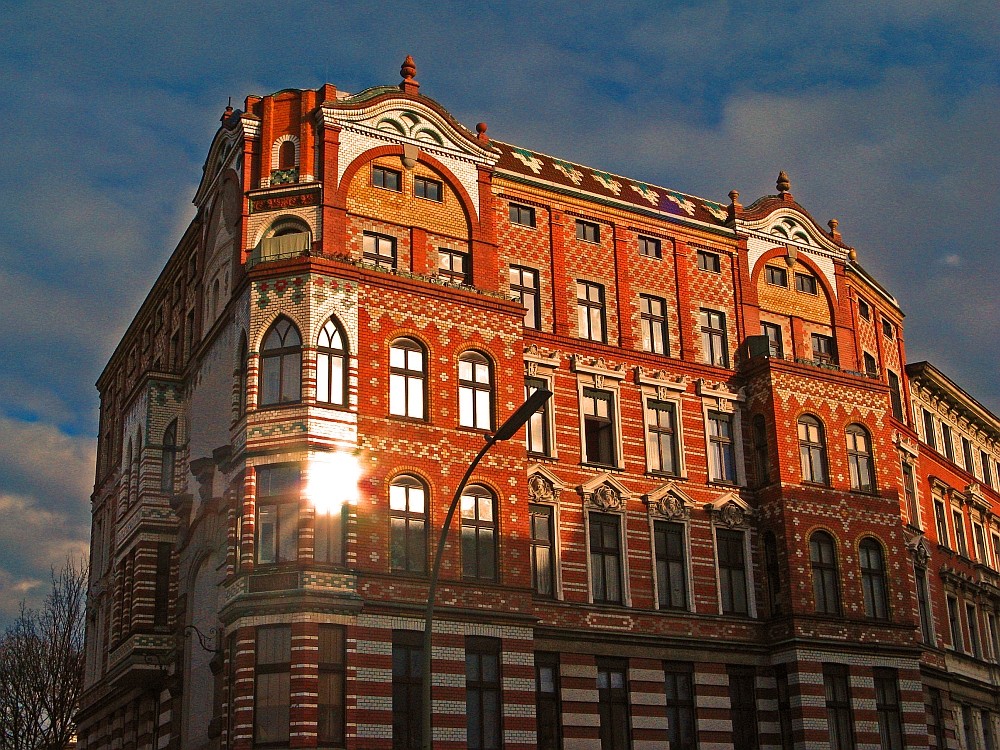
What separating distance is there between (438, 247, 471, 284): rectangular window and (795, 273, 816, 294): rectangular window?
1407 centimetres

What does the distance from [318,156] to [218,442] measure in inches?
353

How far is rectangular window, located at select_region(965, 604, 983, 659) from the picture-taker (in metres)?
54.9

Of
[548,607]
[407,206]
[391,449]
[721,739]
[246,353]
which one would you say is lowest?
[721,739]

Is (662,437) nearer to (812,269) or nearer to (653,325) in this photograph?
(653,325)

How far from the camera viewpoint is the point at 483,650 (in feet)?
122

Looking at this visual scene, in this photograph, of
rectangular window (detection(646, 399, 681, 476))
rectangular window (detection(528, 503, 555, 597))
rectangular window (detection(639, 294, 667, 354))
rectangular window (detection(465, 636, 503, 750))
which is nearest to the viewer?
rectangular window (detection(465, 636, 503, 750))

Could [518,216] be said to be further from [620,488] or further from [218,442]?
[218,442]

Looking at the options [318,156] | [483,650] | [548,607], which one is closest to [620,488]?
[548,607]

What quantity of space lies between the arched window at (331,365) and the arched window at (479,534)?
14.9ft

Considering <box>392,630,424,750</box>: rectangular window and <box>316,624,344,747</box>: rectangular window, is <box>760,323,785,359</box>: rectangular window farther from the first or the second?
<box>316,624,344,747</box>: rectangular window

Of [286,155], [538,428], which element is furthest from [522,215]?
[286,155]

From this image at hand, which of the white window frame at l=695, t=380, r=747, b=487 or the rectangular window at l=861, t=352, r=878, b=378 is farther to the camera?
the rectangular window at l=861, t=352, r=878, b=378

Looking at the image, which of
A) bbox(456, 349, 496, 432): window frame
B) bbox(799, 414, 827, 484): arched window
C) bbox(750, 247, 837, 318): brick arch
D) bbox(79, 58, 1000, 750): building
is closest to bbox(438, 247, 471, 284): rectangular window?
bbox(79, 58, 1000, 750): building

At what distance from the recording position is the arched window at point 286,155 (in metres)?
41.2
